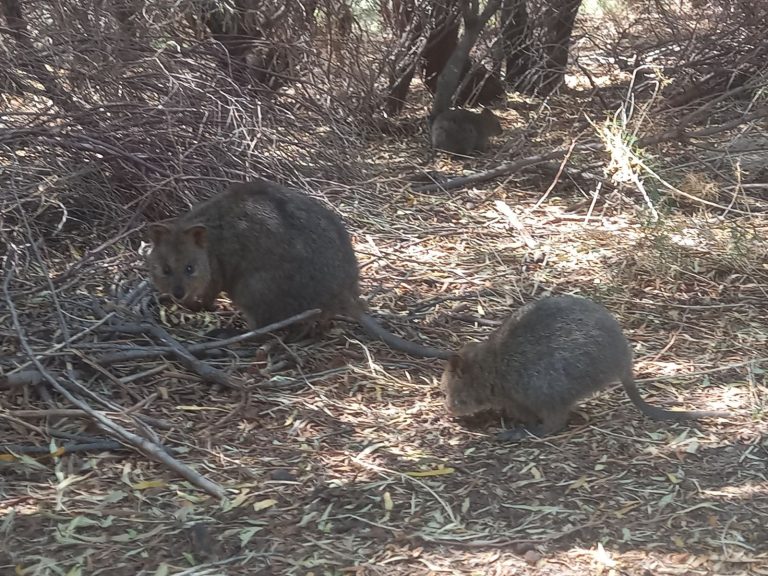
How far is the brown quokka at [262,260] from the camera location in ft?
16.0

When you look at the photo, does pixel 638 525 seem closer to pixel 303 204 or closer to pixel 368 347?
pixel 368 347

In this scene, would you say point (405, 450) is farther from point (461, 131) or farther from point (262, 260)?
point (461, 131)

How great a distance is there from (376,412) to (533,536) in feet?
4.01

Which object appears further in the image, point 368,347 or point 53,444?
point 368,347

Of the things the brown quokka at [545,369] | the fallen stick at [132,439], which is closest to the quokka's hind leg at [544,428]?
the brown quokka at [545,369]

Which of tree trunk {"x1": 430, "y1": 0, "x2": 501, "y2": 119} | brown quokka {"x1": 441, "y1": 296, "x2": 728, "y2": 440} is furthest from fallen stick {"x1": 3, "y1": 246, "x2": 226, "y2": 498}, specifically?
tree trunk {"x1": 430, "y1": 0, "x2": 501, "y2": 119}

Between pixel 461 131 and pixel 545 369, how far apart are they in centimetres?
510

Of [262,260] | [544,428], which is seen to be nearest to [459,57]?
[262,260]

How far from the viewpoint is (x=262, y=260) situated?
4.92 meters

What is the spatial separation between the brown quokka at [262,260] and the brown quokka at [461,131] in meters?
4.11

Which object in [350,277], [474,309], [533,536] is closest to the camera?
[533,536]

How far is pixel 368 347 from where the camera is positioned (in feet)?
16.5

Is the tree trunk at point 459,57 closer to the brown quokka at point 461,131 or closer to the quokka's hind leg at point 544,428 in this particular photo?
the brown quokka at point 461,131

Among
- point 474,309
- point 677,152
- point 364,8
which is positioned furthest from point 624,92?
point 474,309
